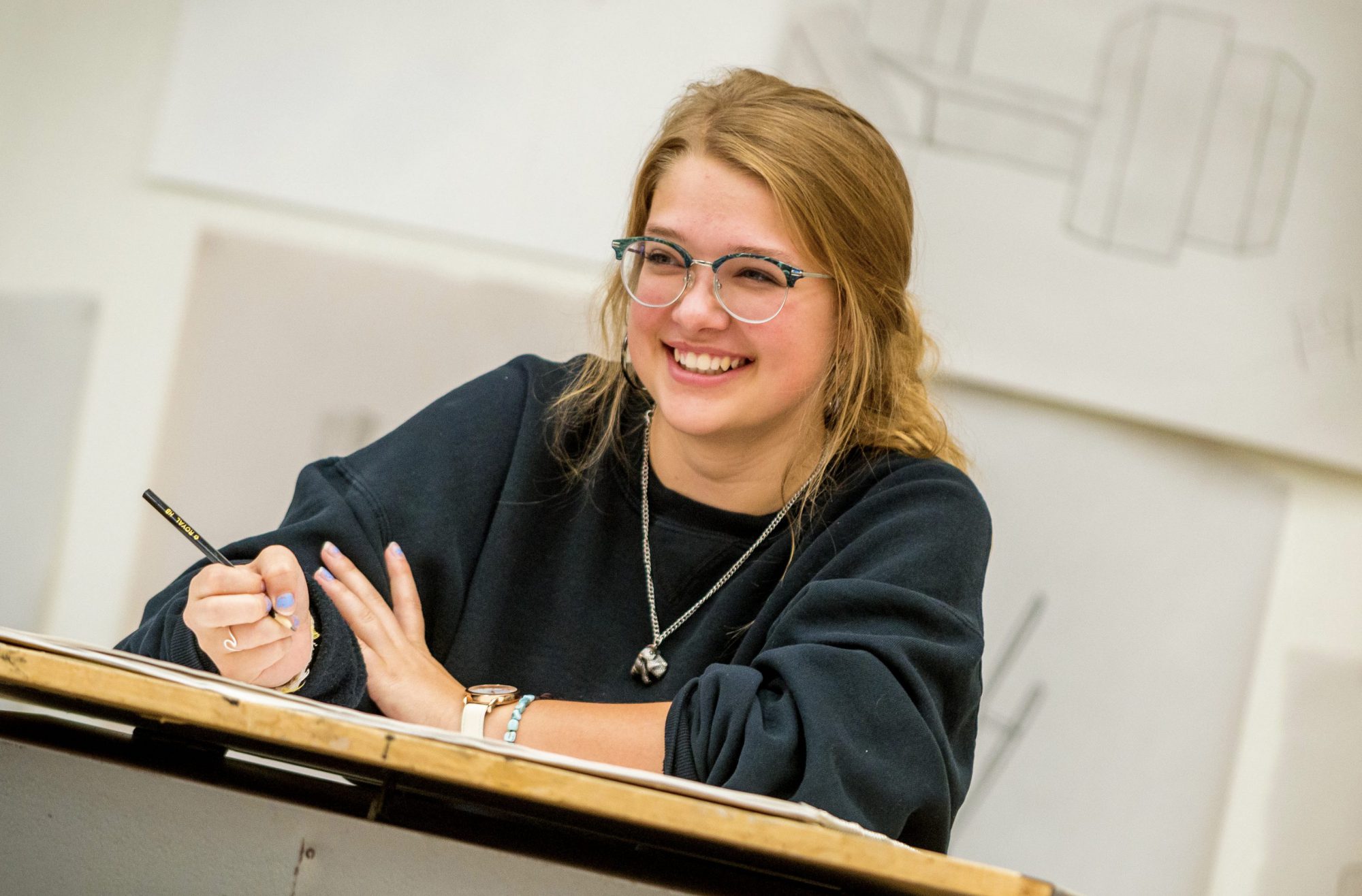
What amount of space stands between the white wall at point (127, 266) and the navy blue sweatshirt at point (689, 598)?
0.92 meters

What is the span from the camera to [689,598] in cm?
134

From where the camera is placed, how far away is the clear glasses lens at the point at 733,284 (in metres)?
1.24

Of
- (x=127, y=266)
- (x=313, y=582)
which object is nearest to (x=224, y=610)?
(x=313, y=582)

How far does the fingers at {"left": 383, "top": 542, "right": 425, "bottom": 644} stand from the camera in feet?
4.05

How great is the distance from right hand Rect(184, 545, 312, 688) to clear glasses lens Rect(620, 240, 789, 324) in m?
0.48

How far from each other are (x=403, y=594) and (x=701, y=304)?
0.44 m

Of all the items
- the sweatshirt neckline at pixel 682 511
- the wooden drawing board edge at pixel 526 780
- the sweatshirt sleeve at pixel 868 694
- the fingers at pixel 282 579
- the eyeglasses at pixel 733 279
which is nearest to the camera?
the wooden drawing board edge at pixel 526 780

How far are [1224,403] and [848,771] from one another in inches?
60.0

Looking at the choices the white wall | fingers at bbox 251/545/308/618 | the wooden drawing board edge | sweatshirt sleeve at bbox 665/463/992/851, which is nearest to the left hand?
fingers at bbox 251/545/308/618

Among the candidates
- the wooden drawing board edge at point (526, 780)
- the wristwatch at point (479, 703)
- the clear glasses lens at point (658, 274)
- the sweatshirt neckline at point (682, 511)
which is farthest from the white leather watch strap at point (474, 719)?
the wooden drawing board edge at point (526, 780)

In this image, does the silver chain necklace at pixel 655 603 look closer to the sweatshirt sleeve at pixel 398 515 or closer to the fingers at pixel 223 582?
the sweatshirt sleeve at pixel 398 515

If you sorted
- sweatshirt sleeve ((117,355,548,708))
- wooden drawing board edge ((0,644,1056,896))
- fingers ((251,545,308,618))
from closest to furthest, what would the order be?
wooden drawing board edge ((0,644,1056,896)) < fingers ((251,545,308,618)) < sweatshirt sleeve ((117,355,548,708))

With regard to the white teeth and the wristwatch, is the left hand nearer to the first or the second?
the wristwatch

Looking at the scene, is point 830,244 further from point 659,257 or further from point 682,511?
point 682,511
